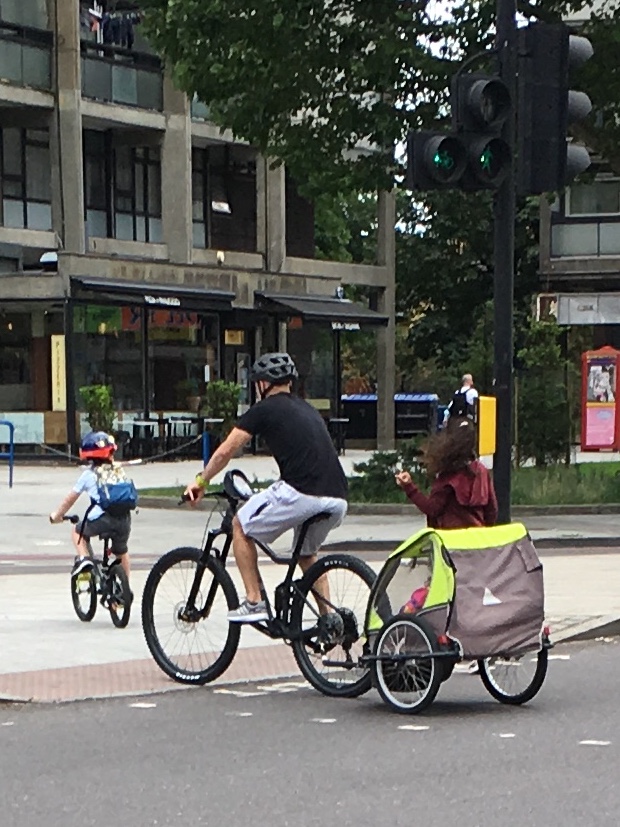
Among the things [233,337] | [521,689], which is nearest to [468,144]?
[521,689]

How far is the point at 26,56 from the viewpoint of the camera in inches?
1501

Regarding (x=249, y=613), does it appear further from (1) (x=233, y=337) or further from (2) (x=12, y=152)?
(1) (x=233, y=337)

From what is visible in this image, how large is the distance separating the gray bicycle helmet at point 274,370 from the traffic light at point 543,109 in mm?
2823

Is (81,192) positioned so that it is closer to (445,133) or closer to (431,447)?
(445,133)

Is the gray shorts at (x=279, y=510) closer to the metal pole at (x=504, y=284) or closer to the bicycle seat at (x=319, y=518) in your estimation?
the bicycle seat at (x=319, y=518)

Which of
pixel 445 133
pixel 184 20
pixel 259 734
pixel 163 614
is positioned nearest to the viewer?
pixel 259 734

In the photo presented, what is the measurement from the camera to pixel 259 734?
8.34 meters

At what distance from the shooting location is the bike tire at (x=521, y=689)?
907 centimetres

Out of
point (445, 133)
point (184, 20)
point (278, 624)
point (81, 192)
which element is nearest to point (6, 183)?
point (81, 192)

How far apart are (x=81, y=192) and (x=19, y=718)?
30.8 meters

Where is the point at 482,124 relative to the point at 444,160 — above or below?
above

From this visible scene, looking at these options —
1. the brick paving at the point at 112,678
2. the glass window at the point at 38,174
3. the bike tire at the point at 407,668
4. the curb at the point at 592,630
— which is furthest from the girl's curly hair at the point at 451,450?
the glass window at the point at 38,174

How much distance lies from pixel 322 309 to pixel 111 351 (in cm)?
626

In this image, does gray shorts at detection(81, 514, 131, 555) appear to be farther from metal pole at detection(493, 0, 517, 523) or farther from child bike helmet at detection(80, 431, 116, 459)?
metal pole at detection(493, 0, 517, 523)
